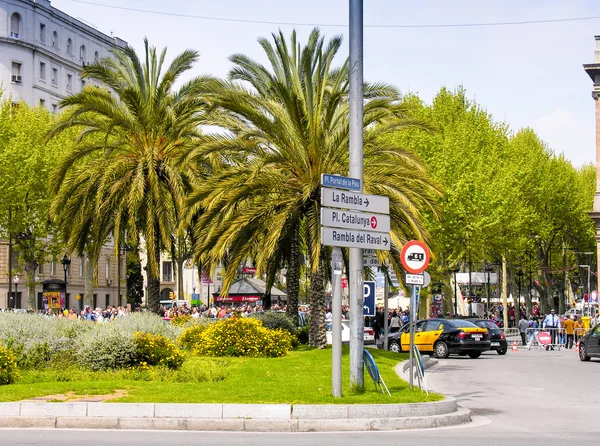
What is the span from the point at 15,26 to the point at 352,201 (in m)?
71.3

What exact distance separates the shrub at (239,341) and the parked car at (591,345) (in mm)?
12666

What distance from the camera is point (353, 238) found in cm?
1563

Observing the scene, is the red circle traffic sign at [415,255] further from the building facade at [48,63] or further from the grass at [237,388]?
the building facade at [48,63]

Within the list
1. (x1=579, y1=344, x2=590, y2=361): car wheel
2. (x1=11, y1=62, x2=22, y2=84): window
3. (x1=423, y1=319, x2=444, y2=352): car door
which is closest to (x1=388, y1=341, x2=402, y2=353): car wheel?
(x1=423, y1=319, x2=444, y2=352): car door

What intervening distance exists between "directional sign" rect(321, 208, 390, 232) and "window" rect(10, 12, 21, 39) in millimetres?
70711

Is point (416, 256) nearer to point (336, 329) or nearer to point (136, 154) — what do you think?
point (336, 329)

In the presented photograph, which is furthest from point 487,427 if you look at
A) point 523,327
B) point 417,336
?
point 523,327

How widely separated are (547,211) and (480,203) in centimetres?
2033

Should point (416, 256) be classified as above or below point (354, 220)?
below

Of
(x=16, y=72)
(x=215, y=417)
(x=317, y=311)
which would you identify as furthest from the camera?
(x=16, y=72)

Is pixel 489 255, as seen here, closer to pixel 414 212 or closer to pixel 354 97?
pixel 414 212

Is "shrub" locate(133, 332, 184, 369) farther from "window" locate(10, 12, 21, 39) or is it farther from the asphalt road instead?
"window" locate(10, 12, 21, 39)

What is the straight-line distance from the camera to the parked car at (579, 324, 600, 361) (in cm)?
→ 3300

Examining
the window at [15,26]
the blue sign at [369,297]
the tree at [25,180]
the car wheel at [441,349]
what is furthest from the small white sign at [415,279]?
the window at [15,26]
